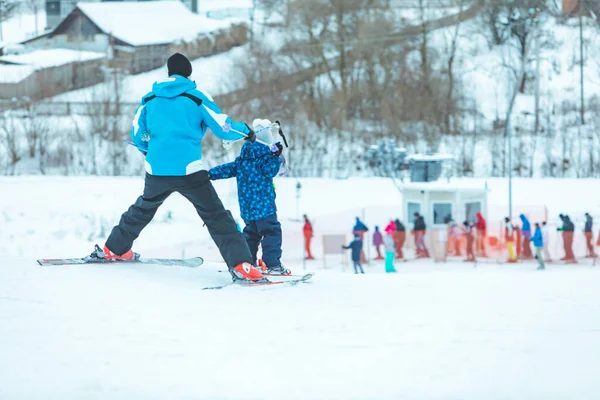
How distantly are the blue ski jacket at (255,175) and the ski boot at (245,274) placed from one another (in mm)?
746

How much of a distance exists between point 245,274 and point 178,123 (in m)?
1.01

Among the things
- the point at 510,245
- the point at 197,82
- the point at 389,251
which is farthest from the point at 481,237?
the point at 197,82

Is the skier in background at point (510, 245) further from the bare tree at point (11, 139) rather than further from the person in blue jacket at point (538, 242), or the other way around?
the bare tree at point (11, 139)

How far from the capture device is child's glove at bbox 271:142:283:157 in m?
6.75

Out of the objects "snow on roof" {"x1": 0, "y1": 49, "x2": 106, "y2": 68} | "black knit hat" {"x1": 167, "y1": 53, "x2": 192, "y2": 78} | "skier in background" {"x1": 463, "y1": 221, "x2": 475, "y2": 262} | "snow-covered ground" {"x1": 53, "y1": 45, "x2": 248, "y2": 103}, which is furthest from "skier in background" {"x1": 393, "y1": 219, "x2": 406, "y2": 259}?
"snow on roof" {"x1": 0, "y1": 49, "x2": 106, "y2": 68}

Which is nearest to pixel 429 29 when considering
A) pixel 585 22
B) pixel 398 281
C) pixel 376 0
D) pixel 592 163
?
pixel 376 0

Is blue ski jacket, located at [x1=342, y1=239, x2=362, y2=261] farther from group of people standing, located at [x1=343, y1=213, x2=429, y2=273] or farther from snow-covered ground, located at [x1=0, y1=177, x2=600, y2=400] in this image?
snow-covered ground, located at [x1=0, y1=177, x2=600, y2=400]

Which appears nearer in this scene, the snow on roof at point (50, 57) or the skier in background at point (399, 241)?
the skier in background at point (399, 241)

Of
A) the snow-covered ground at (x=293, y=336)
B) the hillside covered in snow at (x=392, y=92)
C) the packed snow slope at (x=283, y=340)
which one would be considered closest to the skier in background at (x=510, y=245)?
the snow-covered ground at (x=293, y=336)

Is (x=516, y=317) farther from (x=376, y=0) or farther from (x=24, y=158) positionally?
(x=376, y=0)

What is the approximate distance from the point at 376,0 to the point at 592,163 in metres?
17.2

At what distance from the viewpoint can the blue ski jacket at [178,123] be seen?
19.8ft

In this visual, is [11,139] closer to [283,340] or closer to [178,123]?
[178,123]

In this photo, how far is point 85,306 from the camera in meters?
5.28
